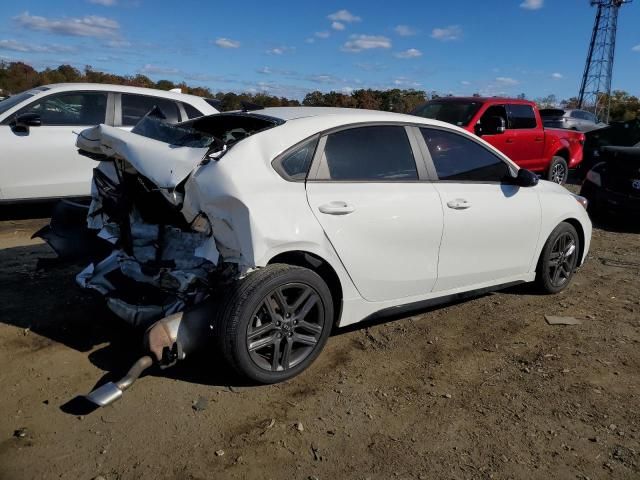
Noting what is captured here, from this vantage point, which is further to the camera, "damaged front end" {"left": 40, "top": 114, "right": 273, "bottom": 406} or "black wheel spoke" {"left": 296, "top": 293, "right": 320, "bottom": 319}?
"black wheel spoke" {"left": 296, "top": 293, "right": 320, "bottom": 319}

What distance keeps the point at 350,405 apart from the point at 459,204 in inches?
68.1

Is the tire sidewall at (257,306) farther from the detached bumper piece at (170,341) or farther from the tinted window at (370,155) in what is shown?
the tinted window at (370,155)

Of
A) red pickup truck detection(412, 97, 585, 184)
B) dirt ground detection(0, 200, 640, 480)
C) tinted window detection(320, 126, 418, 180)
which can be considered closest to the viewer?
dirt ground detection(0, 200, 640, 480)

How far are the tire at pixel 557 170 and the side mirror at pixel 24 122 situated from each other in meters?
9.32

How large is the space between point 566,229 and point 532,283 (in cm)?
59

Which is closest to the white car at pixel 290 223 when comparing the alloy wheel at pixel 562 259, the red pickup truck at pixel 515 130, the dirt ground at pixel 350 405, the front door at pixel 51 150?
the dirt ground at pixel 350 405

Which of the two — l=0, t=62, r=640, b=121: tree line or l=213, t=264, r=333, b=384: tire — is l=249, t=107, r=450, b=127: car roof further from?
l=0, t=62, r=640, b=121: tree line

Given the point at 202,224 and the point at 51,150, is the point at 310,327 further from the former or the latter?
the point at 51,150

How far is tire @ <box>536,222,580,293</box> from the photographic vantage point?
5016 mm

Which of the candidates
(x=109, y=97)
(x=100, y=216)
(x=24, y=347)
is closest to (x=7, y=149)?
(x=109, y=97)

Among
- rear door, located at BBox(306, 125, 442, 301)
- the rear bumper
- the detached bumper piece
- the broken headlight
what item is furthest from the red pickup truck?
the detached bumper piece

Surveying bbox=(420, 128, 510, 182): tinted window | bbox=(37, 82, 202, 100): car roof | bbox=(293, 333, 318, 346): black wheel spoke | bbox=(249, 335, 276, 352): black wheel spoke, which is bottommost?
bbox=(293, 333, 318, 346): black wheel spoke

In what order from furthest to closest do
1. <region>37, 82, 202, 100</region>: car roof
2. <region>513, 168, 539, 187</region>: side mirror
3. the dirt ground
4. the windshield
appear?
1. the windshield
2. <region>37, 82, 202, 100</region>: car roof
3. <region>513, 168, 539, 187</region>: side mirror
4. the dirt ground

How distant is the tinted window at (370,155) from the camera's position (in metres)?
3.71
